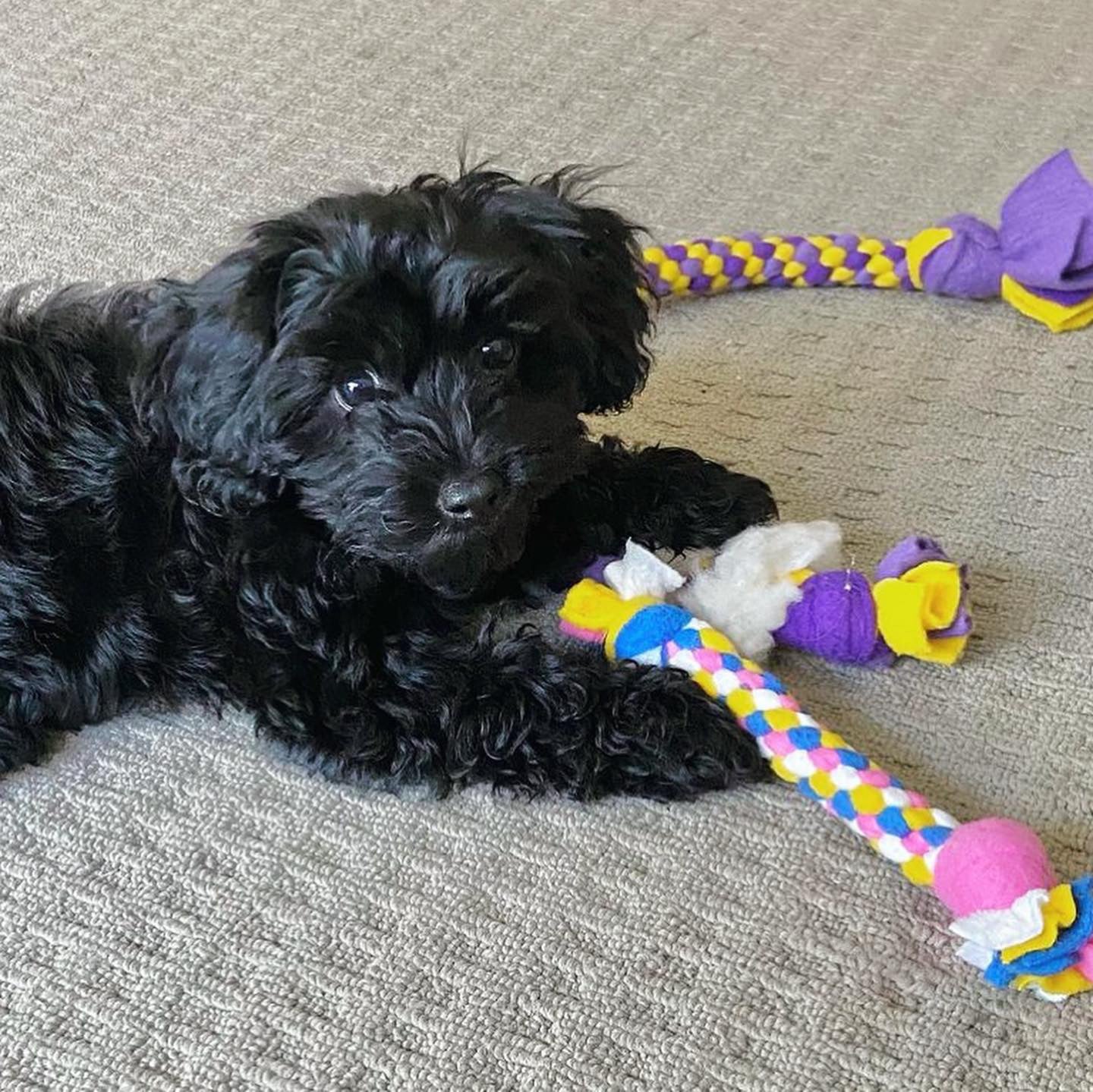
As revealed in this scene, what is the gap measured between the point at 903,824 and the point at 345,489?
59cm

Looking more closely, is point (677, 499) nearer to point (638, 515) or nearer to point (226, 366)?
point (638, 515)

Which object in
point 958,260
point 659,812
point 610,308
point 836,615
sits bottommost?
point 659,812

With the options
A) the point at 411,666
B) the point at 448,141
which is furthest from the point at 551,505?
the point at 448,141

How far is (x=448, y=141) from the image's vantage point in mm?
2396

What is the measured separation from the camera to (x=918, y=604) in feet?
4.59

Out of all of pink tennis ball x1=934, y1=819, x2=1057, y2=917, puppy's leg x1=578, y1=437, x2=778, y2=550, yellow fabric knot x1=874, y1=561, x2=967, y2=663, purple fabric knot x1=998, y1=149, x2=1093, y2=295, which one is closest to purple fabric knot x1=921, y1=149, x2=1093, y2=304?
purple fabric knot x1=998, y1=149, x2=1093, y2=295

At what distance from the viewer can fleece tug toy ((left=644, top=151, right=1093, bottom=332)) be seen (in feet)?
6.19

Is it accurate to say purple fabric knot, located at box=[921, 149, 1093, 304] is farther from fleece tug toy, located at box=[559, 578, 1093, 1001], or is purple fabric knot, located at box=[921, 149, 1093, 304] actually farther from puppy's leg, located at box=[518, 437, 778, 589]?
fleece tug toy, located at box=[559, 578, 1093, 1001]

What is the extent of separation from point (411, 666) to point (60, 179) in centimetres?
130

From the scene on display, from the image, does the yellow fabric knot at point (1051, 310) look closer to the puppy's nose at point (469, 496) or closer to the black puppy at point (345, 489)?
the black puppy at point (345, 489)

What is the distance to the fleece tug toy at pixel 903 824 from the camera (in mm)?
1142

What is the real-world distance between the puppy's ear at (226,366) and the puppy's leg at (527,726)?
9.0 inches

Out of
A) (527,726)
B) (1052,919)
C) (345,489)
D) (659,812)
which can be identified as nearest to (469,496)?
(345,489)

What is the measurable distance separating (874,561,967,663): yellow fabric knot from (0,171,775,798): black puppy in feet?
0.67
